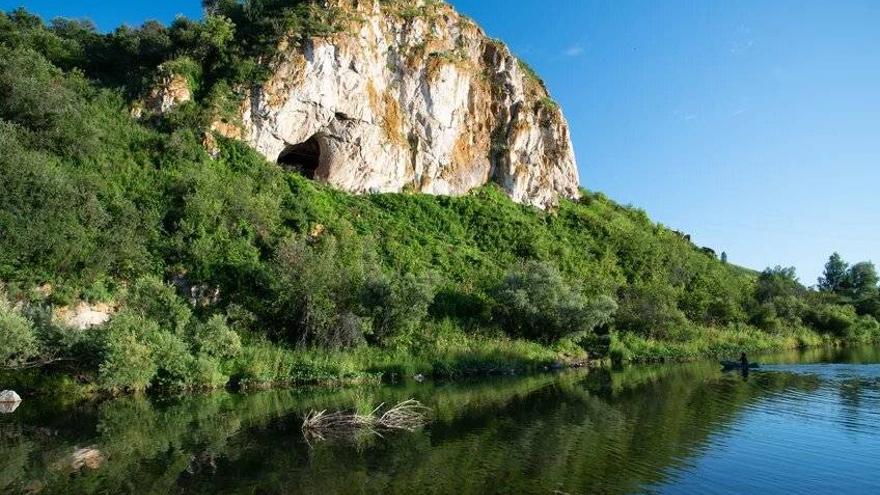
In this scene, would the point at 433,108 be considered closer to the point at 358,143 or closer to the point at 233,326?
the point at 358,143

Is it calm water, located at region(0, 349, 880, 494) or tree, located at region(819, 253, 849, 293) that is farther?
tree, located at region(819, 253, 849, 293)

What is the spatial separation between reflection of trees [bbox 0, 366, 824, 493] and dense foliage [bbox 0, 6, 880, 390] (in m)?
5.79

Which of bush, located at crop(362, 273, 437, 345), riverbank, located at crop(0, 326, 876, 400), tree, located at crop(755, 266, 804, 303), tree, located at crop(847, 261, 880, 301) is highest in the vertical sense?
tree, located at crop(847, 261, 880, 301)

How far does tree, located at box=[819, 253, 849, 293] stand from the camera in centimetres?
13638

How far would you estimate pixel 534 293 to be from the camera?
153ft

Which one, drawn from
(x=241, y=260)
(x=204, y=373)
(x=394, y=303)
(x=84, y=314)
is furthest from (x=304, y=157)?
(x=204, y=373)

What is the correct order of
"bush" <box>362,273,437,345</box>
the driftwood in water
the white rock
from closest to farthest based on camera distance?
the driftwood in water
the white rock
"bush" <box>362,273,437,345</box>

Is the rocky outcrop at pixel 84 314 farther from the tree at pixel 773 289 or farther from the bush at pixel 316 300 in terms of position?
the tree at pixel 773 289

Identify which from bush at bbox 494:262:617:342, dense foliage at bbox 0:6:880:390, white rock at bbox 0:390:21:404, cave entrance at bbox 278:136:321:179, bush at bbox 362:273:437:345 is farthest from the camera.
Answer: cave entrance at bbox 278:136:321:179

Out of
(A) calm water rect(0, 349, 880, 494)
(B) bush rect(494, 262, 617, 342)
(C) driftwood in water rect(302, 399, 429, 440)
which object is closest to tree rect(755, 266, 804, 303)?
(B) bush rect(494, 262, 617, 342)

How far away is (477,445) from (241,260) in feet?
87.7

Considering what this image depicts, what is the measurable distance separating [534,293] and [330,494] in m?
33.9

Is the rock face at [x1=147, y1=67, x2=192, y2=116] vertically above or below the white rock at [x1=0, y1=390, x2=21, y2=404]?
above

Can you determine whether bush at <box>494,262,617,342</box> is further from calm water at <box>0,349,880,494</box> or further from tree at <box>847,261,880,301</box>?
tree at <box>847,261,880,301</box>
